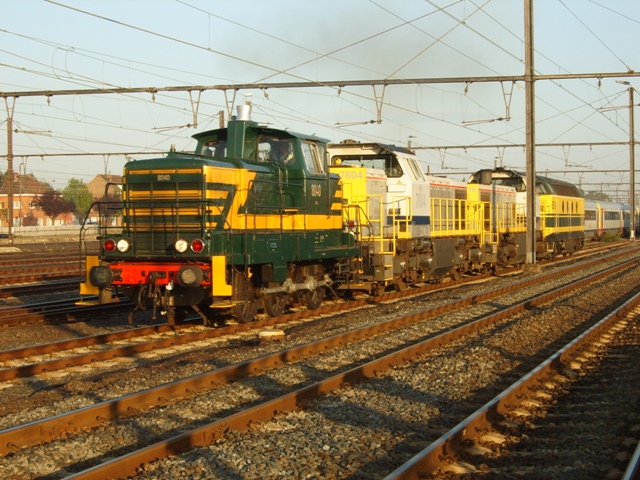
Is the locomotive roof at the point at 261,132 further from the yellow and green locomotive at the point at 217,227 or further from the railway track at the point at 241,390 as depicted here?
the railway track at the point at 241,390

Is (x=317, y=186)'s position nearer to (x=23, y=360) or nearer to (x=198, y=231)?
(x=198, y=231)

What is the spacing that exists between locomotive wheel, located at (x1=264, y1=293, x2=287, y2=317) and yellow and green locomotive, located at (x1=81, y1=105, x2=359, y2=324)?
0.02 meters

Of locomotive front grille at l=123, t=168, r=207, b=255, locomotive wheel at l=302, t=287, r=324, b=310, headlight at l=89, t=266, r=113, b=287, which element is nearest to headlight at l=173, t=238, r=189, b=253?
locomotive front grille at l=123, t=168, r=207, b=255

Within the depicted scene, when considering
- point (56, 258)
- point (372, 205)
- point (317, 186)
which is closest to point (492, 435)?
point (317, 186)

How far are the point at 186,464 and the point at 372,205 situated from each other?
12.7m

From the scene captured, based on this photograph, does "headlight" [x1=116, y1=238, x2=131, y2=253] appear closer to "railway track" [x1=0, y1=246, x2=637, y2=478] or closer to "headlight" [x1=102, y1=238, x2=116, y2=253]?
"headlight" [x1=102, y1=238, x2=116, y2=253]

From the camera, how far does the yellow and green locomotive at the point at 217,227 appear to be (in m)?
11.7

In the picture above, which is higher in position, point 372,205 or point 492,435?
point 372,205

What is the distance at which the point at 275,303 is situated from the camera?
14.0 m

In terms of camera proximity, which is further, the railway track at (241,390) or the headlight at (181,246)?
the headlight at (181,246)

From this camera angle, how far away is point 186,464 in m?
5.71

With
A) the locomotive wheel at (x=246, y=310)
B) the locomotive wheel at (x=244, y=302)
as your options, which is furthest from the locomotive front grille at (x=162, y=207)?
the locomotive wheel at (x=246, y=310)

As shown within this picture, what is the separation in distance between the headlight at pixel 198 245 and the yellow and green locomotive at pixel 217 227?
15mm

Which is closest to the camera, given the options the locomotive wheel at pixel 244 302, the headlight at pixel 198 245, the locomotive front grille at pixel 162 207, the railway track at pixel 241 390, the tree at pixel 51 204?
the railway track at pixel 241 390
